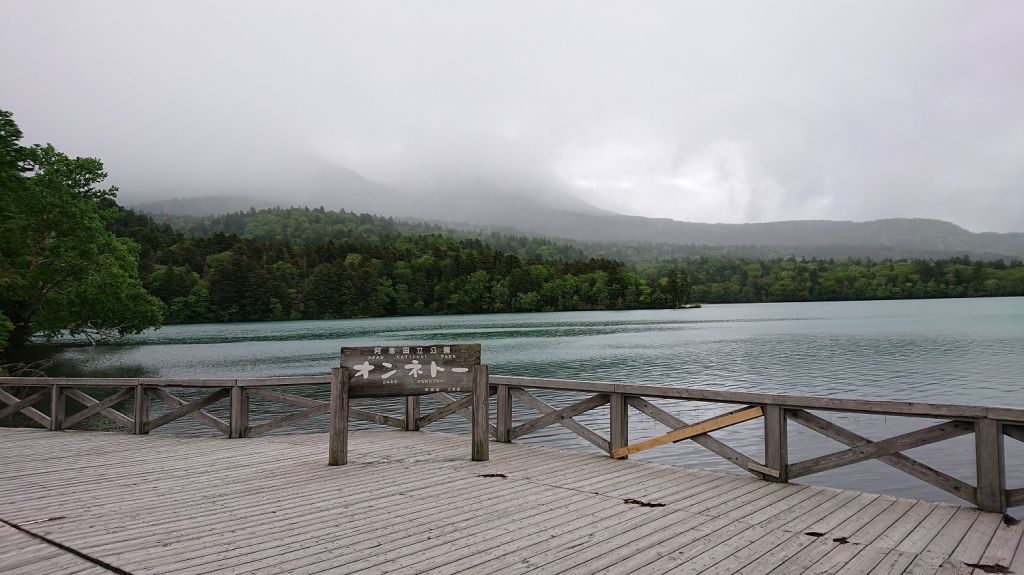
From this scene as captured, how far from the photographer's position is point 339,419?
7.47 meters

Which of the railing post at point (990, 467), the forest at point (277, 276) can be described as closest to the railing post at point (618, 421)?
the railing post at point (990, 467)

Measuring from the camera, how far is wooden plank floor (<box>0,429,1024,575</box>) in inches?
163

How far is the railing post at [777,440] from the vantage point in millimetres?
6191

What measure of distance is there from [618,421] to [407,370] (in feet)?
8.63

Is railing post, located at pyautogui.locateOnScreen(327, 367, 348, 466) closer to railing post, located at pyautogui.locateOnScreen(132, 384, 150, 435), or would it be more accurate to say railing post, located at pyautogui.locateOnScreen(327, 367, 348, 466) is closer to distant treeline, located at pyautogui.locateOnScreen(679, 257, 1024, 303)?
railing post, located at pyautogui.locateOnScreen(132, 384, 150, 435)

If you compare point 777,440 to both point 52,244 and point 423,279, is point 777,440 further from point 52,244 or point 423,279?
point 423,279

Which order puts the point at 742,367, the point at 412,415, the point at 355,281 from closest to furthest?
the point at 412,415
the point at 742,367
the point at 355,281

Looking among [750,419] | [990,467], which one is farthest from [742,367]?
[990,467]

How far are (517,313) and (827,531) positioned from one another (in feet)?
425

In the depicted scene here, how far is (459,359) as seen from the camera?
25.5 feet

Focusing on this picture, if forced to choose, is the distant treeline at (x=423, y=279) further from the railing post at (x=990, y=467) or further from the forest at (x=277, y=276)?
the railing post at (x=990, y=467)

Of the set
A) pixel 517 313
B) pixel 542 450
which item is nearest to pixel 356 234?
pixel 517 313

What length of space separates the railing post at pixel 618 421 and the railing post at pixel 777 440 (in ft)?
5.48

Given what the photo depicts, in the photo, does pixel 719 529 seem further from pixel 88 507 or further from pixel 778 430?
pixel 88 507
